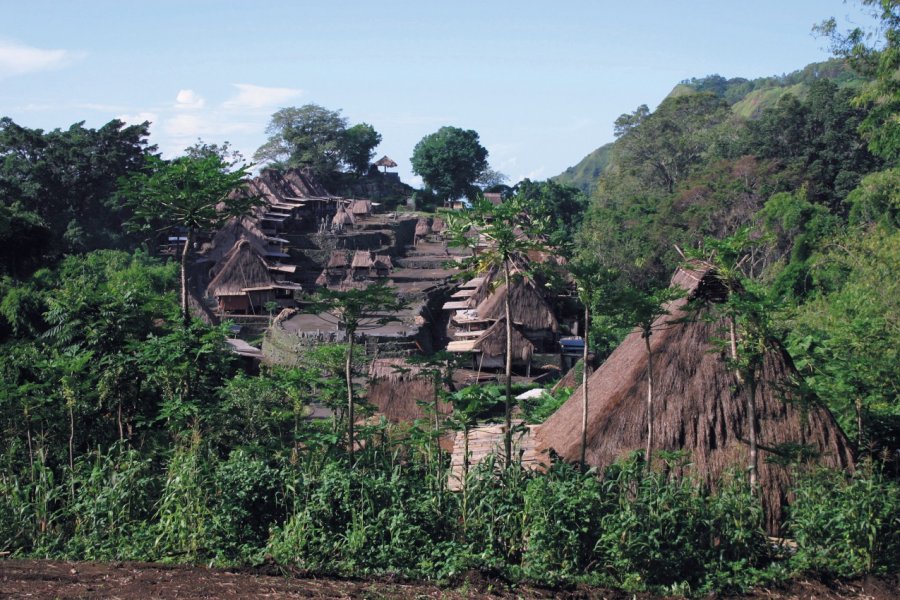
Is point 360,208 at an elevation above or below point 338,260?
above

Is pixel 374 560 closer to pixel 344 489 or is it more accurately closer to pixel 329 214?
pixel 344 489

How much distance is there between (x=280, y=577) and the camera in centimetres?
584

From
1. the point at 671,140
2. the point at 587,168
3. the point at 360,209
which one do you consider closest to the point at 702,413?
the point at 671,140

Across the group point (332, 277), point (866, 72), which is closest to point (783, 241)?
point (866, 72)

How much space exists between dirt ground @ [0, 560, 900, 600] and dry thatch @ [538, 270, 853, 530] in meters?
1.99

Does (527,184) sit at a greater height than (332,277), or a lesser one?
greater

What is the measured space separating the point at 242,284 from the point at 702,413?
84.7ft

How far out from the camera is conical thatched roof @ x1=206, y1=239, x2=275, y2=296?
32031 millimetres

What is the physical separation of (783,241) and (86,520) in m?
26.3

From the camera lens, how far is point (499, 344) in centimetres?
2144

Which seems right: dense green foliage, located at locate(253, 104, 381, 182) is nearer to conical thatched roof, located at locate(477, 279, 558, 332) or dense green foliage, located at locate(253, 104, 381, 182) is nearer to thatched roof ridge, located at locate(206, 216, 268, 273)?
thatched roof ridge, located at locate(206, 216, 268, 273)

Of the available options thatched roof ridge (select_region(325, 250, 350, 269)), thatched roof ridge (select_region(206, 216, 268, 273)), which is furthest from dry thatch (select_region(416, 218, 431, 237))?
thatched roof ridge (select_region(206, 216, 268, 273))

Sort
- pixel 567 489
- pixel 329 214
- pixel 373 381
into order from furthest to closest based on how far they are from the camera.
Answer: pixel 329 214 < pixel 373 381 < pixel 567 489

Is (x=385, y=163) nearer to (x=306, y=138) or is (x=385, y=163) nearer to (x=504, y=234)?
(x=306, y=138)
